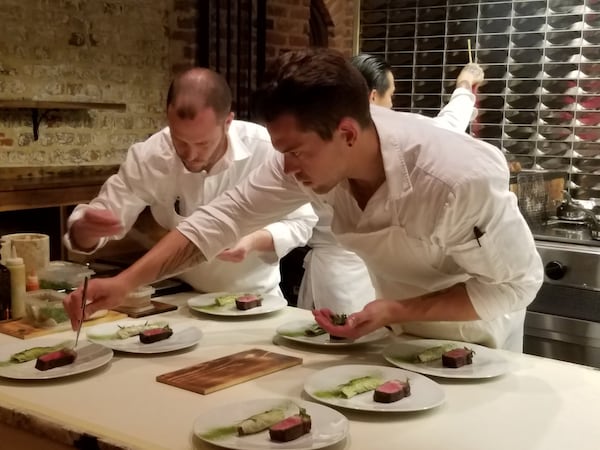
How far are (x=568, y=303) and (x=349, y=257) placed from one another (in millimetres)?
866

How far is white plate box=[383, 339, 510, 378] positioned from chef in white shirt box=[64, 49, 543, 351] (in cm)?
6

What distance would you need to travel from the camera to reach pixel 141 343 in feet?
5.65

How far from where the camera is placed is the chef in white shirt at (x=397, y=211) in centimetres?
151

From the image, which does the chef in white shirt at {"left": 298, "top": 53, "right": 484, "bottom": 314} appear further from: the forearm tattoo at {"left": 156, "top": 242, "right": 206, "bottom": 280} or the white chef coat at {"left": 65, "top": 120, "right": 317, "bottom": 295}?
the forearm tattoo at {"left": 156, "top": 242, "right": 206, "bottom": 280}

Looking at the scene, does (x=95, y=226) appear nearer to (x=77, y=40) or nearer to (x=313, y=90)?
(x=313, y=90)

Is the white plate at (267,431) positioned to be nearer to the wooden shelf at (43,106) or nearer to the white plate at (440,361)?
the white plate at (440,361)

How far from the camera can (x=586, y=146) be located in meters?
3.04

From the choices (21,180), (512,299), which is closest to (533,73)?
(512,299)

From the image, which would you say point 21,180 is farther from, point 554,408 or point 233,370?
point 554,408

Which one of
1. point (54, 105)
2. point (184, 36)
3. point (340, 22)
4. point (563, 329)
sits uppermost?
point (340, 22)

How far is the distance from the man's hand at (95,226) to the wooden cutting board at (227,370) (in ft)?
1.65

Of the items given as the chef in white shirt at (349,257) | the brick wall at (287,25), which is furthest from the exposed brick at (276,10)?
the chef in white shirt at (349,257)

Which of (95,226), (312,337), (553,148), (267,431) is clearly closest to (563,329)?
(553,148)

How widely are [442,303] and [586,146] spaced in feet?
5.57
